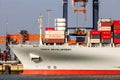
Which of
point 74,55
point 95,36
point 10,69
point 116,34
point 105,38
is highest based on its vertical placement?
point 116,34

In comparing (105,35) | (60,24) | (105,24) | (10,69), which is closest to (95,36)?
(105,35)

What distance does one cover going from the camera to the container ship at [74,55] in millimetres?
134250

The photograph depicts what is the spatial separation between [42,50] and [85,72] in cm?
977

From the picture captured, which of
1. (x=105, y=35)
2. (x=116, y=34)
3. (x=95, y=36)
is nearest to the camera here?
(x=116, y=34)

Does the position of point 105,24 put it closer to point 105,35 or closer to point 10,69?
point 105,35

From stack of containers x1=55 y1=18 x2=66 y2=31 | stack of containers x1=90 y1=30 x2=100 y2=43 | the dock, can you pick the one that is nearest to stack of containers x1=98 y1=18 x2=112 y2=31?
stack of containers x1=90 y1=30 x2=100 y2=43

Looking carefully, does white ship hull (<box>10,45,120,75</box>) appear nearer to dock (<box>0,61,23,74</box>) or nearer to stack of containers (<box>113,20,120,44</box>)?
stack of containers (<box>113,20,120,44</box>)

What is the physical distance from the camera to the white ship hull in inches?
5310

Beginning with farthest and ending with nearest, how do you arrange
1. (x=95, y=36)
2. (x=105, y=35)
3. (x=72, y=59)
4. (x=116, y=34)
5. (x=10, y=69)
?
(x=10, y=69) → (x=72, y=59) → (x=95, y=36) → (x=105, y=35) → (x=116, y=34)

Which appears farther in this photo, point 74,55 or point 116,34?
point 74,55

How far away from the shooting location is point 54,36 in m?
133

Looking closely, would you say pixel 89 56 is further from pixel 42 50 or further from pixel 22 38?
pixel 22 38

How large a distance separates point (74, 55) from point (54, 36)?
5842 mm

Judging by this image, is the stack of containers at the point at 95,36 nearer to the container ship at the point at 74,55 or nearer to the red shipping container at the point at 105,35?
the container ship at the point at 74,55
